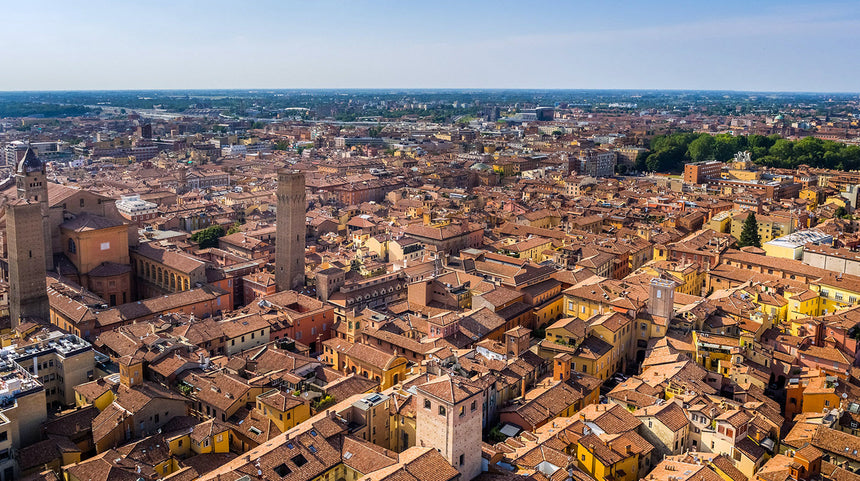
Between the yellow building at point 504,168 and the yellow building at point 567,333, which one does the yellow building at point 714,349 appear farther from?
the yellow building at point 504,168

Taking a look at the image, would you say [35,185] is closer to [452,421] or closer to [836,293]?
[452,421]

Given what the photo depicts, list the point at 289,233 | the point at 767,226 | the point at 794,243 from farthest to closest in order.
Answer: the point at 767,226, the point at 794,243, the point at 289,233

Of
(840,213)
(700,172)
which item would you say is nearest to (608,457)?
(840,213)

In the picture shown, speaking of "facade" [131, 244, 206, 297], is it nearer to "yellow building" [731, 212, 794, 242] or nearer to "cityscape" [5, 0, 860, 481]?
"cityscape" [5, 0, 860, 481]

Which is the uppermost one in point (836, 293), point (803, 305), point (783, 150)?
point (783, 150)

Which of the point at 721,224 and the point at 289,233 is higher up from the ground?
the point at 289,233

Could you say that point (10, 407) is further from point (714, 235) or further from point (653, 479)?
point (714, 235)

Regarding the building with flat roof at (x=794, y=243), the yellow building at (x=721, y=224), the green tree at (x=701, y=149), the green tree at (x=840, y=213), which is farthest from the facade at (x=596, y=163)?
the building with flat roof at (x=794, y=243)
